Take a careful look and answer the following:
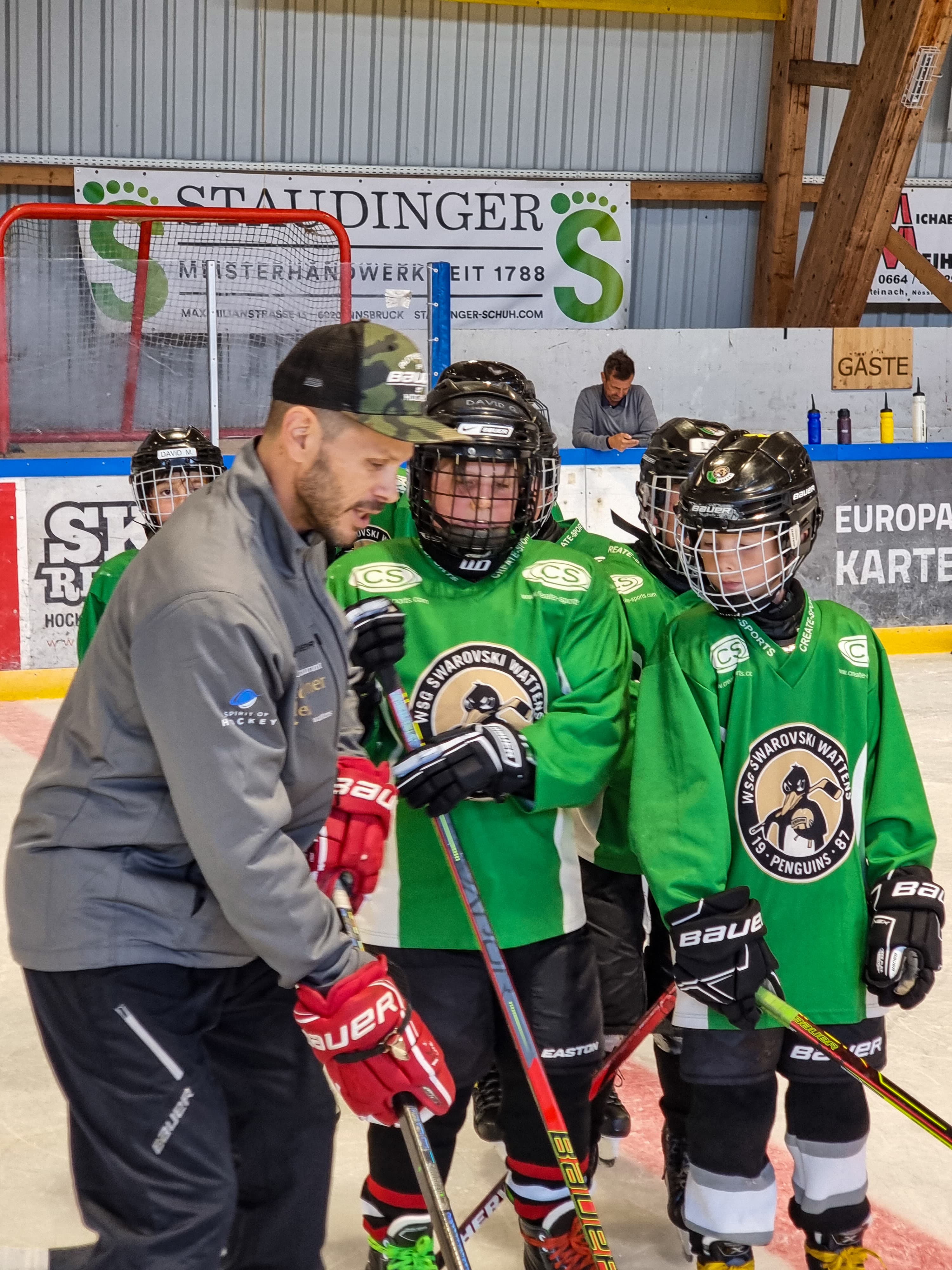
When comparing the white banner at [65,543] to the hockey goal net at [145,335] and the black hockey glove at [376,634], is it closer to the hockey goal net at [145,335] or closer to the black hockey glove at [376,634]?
the hockey goal net at [145,335]

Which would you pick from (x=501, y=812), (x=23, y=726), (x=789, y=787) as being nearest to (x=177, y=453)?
(x=501, y=812)

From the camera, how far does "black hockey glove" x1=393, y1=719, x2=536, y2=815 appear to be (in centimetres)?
181

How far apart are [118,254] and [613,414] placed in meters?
2.63

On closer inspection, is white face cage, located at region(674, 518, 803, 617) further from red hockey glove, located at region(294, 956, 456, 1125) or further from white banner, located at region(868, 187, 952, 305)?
white banner, located at region(868, 187, 952, 305)

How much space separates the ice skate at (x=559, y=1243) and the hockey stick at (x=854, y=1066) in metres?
0.44

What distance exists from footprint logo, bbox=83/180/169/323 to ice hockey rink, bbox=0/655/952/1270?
3.47m

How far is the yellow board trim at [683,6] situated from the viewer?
9.38 meters

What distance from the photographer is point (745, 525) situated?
1894 mm

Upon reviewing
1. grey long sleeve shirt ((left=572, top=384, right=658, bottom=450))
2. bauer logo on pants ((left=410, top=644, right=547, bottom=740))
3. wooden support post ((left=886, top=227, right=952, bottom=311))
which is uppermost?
wooden support post ((left=886, top=227, right=952, bottom=311))

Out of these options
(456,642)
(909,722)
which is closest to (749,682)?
(456,642)

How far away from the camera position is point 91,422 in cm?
593

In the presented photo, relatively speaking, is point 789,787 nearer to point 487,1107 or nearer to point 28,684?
point 487,1107

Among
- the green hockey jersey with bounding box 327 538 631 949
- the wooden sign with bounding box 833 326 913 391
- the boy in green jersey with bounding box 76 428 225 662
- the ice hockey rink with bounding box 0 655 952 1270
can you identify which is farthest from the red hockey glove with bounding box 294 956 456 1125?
the wooden sign with bounding box 833 326 913 391

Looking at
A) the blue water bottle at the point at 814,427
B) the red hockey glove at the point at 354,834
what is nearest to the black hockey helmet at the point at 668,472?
the red hockey glove at the point at 354,834
